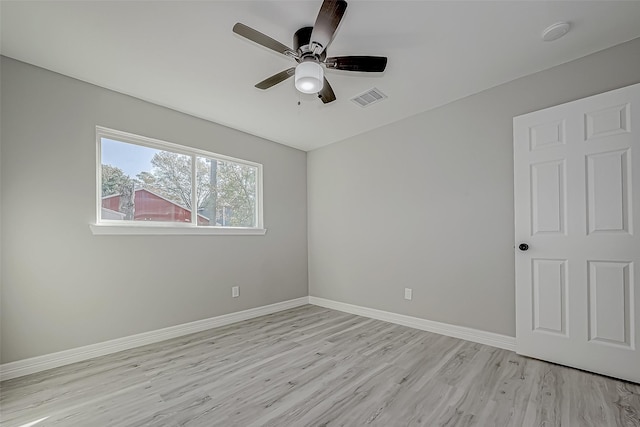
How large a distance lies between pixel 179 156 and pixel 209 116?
599 millimetres

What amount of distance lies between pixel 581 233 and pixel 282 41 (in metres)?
2.81

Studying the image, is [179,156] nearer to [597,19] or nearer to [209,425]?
[209,425]

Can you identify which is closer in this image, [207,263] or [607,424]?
[607,424]

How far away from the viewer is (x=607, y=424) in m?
1.64

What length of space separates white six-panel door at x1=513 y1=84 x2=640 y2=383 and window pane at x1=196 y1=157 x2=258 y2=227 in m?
3.16

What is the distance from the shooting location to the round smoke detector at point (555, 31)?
201 centimetres

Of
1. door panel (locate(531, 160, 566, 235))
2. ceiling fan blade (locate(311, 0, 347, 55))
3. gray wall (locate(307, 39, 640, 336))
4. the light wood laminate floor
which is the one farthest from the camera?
gray wall (locate(307, 39, 640, 336))

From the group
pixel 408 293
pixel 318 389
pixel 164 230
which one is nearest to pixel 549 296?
pixel 408 293

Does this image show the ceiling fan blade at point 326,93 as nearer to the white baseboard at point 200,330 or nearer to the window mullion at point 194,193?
the window mullion at point 194,193

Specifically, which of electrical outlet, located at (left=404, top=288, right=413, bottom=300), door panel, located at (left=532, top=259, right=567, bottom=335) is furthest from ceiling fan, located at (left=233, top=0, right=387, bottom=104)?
electrical outlet, located at (left=404, top=288, right=413, bottom=300)

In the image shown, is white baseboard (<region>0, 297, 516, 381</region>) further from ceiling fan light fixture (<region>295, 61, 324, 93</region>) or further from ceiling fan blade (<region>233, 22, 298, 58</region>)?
ceiling fan blade (<region>233, 22, 298, 58</region>)

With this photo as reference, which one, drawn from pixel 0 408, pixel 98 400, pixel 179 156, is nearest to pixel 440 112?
pixel 179 156

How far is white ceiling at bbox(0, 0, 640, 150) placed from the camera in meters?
1.88

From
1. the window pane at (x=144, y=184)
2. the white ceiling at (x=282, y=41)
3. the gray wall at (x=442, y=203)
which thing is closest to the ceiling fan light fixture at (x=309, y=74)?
the white ceiling at (x=282, y=41)
